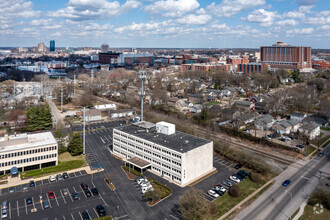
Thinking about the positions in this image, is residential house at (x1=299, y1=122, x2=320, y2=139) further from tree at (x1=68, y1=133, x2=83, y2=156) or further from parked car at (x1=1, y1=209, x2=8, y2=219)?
parked car at (x1=1, y1=209, x2=8, y2=219)

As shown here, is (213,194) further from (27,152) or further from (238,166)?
(27,152)

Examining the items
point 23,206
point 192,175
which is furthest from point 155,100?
point 23,206

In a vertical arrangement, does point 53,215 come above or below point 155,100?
below

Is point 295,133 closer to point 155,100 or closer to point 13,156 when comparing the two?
point 155,100

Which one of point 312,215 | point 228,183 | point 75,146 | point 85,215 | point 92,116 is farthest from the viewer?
point 92,116

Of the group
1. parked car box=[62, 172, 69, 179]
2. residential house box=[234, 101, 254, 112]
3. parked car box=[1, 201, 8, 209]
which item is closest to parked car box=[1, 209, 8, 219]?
parked car box=[1, 201, 8, 209]

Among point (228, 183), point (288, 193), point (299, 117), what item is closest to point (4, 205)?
point (228, 183)

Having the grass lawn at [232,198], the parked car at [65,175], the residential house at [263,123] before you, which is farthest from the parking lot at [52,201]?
the residential house at [263,123]
